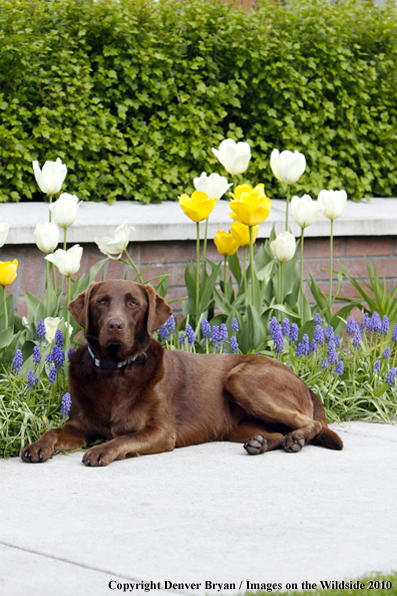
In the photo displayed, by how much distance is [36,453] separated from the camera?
165 inches

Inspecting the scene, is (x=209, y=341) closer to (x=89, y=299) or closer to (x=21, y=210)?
(x=89, y=299)

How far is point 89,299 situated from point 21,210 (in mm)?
2110

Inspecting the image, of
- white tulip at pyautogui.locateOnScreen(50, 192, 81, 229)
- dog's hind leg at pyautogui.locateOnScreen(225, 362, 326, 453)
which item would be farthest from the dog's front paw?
white tulip at pyautogui.locateOnScreen(50, 192, 81, 229)

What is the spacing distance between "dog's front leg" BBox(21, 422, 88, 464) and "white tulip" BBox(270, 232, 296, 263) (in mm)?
1823

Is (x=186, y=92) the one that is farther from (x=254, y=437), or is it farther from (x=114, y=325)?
(x=254, y=437)

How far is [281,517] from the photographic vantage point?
338 cm

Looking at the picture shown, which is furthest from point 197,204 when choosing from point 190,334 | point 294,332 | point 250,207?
point 294,332

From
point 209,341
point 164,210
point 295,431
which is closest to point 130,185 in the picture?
point 164,210

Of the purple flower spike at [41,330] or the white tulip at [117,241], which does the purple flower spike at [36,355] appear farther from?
the white tulip at [117,241]

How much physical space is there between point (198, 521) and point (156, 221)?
330 cm

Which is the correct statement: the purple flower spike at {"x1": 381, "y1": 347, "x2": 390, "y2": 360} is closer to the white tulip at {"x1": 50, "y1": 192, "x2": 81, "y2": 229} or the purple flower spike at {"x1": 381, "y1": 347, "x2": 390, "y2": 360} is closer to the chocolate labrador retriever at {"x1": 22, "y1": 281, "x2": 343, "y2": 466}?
the chocolate labrador retriever at {"x1": 22, "y1": 281, "x2": 343, "y2": 466}

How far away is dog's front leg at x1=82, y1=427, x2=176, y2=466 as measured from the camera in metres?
4.16

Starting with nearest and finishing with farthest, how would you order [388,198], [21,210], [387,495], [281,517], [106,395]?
[281,517] → [387,495] → [106,395] → [21,210] → [388,198]

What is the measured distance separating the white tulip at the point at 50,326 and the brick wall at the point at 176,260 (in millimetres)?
993
